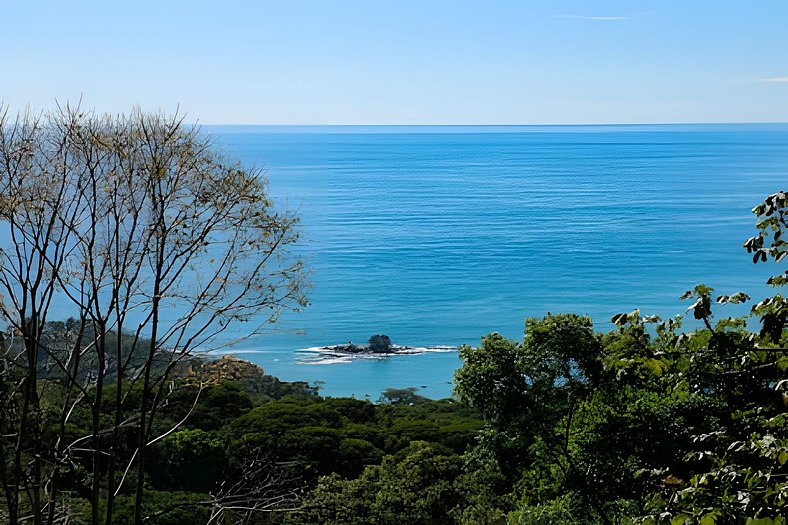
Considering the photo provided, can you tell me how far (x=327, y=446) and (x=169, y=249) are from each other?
32.4 feet

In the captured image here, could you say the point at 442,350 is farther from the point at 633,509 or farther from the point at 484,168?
→ the point at 484,168

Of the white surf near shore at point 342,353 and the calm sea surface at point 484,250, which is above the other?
the calm sea surface at point 484,250

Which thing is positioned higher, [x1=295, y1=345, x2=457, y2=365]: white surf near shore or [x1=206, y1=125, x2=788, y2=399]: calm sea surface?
[x1=206, y1=125, x2=788, y2=399]: calm sea surface

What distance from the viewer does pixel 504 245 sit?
6203 centimetres

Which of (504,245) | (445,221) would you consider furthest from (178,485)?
(445,221)

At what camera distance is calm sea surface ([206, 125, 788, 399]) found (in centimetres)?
4019

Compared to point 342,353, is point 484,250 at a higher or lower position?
higher

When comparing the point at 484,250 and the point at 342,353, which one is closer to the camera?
the point at 342,353

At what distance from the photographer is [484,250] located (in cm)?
5994

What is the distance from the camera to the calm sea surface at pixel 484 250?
132 feet

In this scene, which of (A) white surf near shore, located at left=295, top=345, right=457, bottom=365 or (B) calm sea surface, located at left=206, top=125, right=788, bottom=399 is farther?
(B) calm sea surface, located at left=206, top=125, right=788, bottom=399

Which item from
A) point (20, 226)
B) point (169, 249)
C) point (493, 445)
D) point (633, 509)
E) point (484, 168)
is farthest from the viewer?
point (484, 168)

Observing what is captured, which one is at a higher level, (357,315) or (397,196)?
(397,196)

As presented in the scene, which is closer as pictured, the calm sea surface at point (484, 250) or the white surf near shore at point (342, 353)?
the white surf near shore at point (342, 353)
